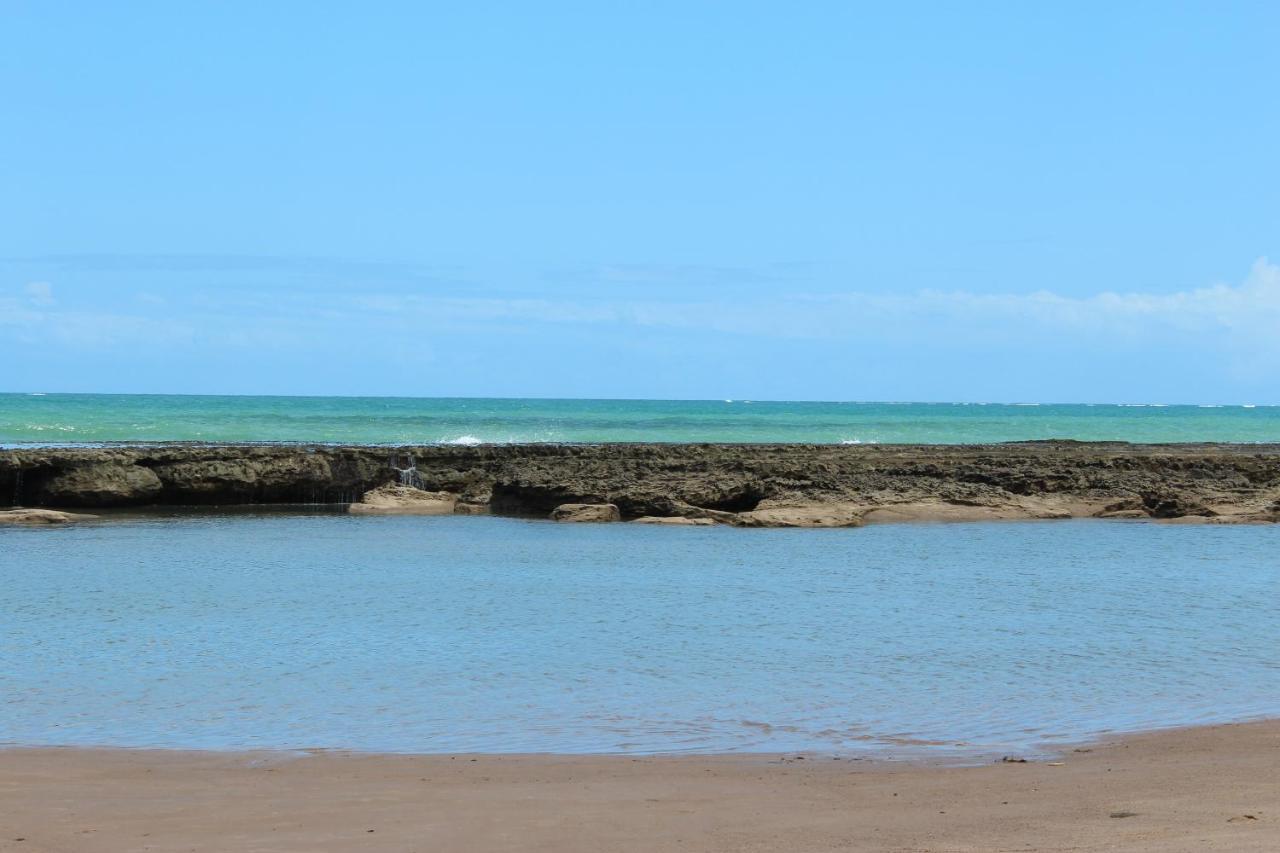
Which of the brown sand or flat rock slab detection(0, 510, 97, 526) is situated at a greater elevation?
the brown sand

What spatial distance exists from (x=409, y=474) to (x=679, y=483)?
625cm

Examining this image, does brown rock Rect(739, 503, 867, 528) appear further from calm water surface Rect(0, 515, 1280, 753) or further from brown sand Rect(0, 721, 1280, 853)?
brown sand Rect(0, 721, 1280, 853)

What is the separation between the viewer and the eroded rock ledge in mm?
22797

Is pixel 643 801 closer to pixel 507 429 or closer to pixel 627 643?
pixel 627 643

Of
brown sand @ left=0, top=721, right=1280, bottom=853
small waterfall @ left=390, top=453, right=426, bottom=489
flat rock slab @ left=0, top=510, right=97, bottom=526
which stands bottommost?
flat rock slab @ left=0, top=510, right=97, bottom=526

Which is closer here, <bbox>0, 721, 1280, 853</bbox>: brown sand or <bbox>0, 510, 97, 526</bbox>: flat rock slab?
<bbox>0, 721, 1280, 853</bbox>: brown sand

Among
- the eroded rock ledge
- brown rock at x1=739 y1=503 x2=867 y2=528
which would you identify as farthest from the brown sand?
the eroded rock ledge

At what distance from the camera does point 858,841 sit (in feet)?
18.4

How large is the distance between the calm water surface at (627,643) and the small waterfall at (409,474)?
7741mm

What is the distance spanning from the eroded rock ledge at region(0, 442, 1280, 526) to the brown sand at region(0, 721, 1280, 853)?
46.6 ft

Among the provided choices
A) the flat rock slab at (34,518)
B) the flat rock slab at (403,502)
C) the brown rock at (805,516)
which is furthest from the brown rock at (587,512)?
the flat rock slab at (34,518)

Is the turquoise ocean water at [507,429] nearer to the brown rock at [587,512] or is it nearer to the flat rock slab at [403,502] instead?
the flat rock slab at [403,502]

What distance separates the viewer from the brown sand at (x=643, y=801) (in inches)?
223

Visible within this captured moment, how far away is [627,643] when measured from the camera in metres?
11.0
